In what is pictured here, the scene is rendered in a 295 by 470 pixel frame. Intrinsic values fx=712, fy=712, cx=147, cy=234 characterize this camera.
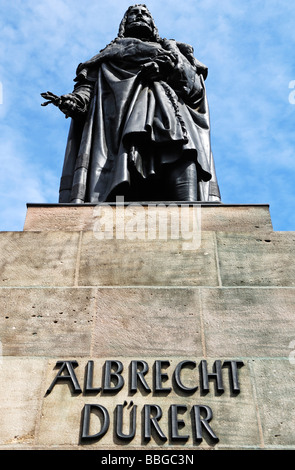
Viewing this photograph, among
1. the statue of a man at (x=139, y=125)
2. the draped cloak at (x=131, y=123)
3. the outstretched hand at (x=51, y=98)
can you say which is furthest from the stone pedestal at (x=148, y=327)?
the outstretched hand at (x=51, y=98)

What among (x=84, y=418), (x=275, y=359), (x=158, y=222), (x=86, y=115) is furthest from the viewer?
(x=86, y=115)

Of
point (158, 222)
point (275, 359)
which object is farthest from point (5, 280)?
point (275, 359)

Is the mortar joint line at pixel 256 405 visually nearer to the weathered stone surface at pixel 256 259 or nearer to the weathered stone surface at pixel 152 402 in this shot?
the weathered stone surface at pixel 152 402

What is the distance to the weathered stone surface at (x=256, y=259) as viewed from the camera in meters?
7.11

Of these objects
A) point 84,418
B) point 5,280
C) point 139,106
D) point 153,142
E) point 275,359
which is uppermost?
point 139,106

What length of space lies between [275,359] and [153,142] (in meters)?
3.76

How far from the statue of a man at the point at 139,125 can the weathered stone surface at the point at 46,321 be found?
2.27 metres

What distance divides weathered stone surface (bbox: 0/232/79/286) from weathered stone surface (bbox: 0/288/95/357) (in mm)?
146

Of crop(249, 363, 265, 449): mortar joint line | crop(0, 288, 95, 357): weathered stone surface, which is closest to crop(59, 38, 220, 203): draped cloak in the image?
crop(0, 288, 95, 357): weathered stone surface

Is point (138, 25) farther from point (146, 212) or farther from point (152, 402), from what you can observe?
point (152, 402)

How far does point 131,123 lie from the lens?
9.34 metres

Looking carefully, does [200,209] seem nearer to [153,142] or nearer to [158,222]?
[158,222]

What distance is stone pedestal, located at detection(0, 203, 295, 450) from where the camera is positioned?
19.7 feet

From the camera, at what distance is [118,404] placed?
6125 mm
